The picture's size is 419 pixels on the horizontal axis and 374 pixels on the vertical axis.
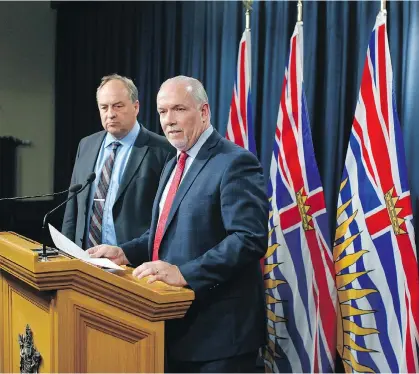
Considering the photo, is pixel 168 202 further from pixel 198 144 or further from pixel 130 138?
pixel 130 138

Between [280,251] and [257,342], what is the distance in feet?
3.98

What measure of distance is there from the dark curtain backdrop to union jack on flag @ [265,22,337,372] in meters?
0.34

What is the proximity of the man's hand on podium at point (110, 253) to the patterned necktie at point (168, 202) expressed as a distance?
0.40 ft

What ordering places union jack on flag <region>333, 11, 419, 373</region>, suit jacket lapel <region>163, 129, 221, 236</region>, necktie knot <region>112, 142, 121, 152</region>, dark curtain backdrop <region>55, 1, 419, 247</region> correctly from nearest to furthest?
suit jacket lapel <region>163, 129, 221, 236</region>, union jack on flag <region>333, 11, 419, 373</region>, necktie knot <region>112, 142, 121, 152</region>, dark curtain backdrop <region>55, 1, 419, 247</region>

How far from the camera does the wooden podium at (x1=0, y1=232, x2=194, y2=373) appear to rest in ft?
5.19

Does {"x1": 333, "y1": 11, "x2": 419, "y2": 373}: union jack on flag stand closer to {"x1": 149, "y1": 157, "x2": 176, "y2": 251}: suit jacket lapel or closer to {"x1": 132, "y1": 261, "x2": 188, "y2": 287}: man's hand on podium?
{"x1": 149, "y1": 157, "x2": 176, "y2": 251}: suit jacket lapel

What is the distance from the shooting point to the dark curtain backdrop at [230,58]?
3.14 m

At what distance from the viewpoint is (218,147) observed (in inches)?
76.6

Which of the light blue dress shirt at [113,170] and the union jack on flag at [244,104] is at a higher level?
the union jack on flag at [244,104]

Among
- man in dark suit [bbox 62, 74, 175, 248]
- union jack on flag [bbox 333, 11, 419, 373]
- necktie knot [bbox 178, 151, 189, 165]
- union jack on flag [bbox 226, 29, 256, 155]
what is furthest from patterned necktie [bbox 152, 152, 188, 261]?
union jack on flag [bbox 226, 29, 256, 155]

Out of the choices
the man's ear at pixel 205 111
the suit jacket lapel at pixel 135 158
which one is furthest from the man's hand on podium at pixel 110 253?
the suit jacket lapel at pixel 135 158

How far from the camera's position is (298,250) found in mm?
3057

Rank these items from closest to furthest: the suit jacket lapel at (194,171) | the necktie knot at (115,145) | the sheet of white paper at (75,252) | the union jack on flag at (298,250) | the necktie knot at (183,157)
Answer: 1. the sheet of white paper at (75,252)
2. the suit jacket lapel at (194,171)
3. the necktie knot at (183,157)
4. the necktie knot at (115,145)
5. the union jack on flag at (298,250)

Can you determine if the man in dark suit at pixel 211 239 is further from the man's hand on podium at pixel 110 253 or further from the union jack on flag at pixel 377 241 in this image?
the union jack on flag at pixel 377 241
